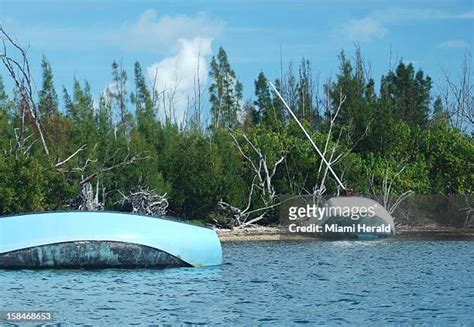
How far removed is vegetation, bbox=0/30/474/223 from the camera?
109ft

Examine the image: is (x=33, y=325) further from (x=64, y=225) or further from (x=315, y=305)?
(x=64, y=225)

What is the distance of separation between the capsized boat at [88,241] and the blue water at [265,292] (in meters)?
0.42

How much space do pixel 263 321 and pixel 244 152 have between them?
2730cm

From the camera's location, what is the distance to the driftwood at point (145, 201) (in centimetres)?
3441

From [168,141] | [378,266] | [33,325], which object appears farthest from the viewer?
[168,141]

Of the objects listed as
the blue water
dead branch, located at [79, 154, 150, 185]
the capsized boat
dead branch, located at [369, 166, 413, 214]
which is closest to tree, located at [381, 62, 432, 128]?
dead branch, located at [369, 166, 413, 214]

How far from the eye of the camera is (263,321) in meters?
13.1

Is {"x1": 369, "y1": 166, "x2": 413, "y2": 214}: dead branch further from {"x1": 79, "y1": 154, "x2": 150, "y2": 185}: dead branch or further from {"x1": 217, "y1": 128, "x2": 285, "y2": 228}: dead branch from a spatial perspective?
{"x1": 79, "y1": 154, "x2": 150, "y2": 185}: dead branch

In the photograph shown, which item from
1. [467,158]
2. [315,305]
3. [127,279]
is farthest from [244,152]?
[315,305]

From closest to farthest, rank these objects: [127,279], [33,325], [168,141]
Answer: [33,325] → [127,279] → [168,141]

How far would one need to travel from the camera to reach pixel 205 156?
3778 cm

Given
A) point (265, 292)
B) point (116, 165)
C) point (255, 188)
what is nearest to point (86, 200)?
point (116, 165)

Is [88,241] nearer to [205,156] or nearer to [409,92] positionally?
[205,156]

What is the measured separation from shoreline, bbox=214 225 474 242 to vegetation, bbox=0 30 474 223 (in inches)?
55.7
